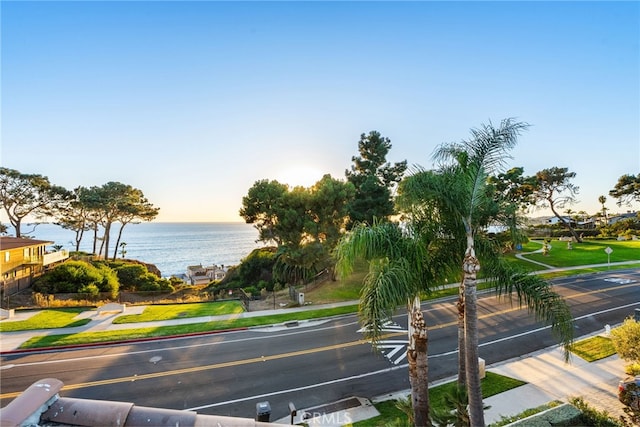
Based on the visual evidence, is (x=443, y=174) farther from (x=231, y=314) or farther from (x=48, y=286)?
(x=48, y=286)

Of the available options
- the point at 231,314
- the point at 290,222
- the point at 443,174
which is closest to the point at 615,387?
the point at 443,174

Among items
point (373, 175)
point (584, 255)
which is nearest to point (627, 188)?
point (584, 255)

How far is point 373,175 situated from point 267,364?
1998cm

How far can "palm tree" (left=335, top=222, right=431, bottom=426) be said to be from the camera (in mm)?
6363

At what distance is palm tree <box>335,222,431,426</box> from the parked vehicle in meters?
5.56

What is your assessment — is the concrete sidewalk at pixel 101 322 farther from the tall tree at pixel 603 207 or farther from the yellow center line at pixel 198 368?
the tall tree at pixel 603 207

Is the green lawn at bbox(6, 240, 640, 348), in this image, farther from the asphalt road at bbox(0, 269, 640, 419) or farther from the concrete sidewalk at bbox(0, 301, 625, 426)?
the concrete sidewalk at bbox(0, 301, 625, 426)

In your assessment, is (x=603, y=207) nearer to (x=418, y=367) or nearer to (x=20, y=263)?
(x=418, y=367)

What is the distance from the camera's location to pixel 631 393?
8.24 metres

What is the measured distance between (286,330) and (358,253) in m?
11.1

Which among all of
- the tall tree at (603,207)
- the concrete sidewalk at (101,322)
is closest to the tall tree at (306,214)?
the concrete sidewalk at (101,322)

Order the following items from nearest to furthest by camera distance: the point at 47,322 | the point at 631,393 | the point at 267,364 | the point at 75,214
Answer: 1. the point at 631,393
2. the point at 267,364
3. the point at 47,322
4. the point at 75,214

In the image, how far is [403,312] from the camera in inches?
733

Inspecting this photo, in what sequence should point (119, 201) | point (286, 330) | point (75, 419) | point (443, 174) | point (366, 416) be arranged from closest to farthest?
point (75, 419) → point (443, 174) → point (366, 416) → point (286, 330) → point (119, 201)
